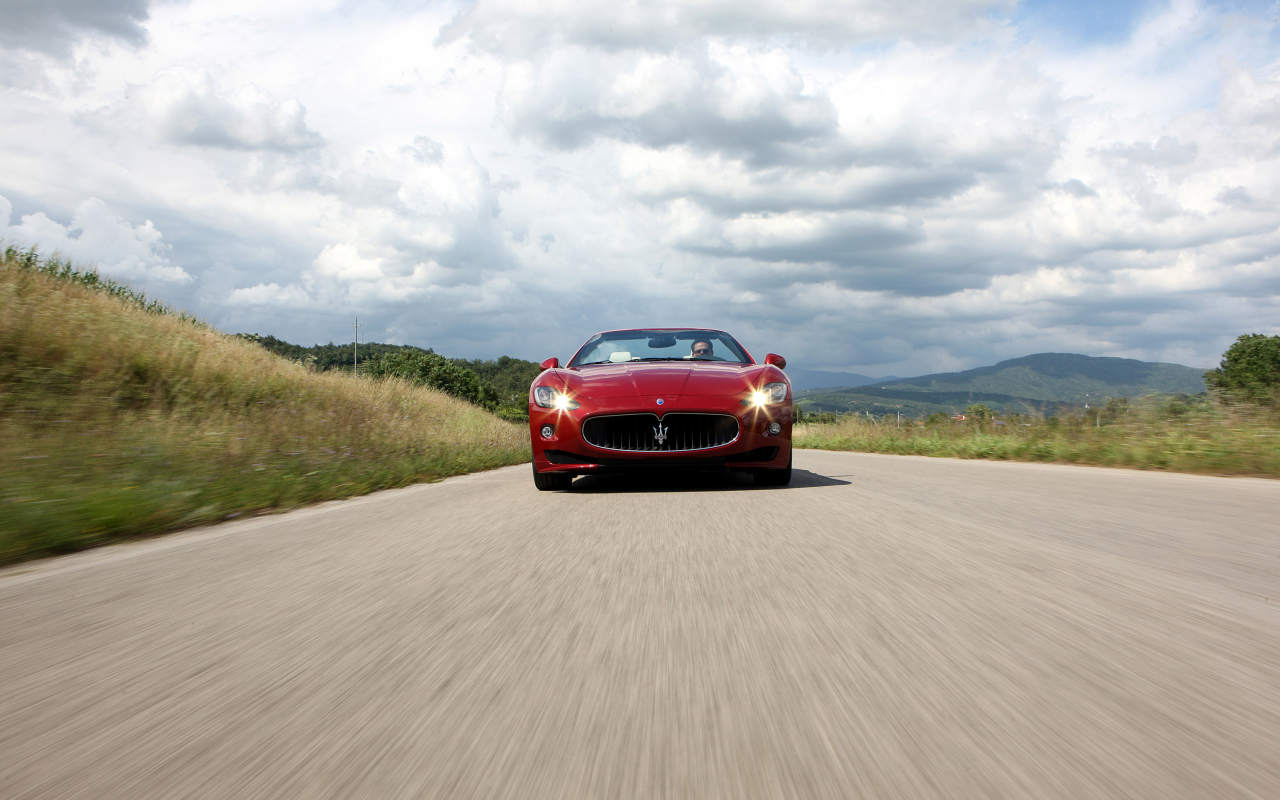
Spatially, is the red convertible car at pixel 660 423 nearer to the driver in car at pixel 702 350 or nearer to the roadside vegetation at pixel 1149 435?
the driver in car at pixel 702 350

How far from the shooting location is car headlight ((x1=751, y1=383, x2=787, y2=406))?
258 inches

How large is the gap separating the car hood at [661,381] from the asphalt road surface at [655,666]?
2.26m

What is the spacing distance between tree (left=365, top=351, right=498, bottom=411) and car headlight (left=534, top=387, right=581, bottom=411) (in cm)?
6074

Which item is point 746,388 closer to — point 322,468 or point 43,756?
point 322,468

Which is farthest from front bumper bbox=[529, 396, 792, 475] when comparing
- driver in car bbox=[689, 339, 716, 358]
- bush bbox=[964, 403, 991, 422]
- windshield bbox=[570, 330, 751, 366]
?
bush bbox=[964, 403, 991, 422]

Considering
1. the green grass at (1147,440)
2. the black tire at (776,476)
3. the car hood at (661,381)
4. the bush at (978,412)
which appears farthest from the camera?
the bush at (978,412)

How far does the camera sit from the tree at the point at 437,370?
7062 centimetres

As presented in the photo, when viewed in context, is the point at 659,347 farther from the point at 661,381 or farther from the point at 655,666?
the point at 655,666

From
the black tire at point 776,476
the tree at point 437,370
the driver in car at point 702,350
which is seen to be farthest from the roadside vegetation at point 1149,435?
the tree at point 437,370

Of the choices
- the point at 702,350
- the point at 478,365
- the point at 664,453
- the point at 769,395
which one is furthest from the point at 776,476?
the point at 478,365

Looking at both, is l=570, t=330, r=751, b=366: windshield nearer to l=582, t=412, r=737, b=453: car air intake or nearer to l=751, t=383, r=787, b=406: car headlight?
l=751, t=383, r=787, b=406: car headlight

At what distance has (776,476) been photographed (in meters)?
6.73

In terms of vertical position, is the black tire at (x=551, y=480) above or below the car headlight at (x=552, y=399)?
below

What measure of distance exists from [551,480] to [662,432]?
110 cm
